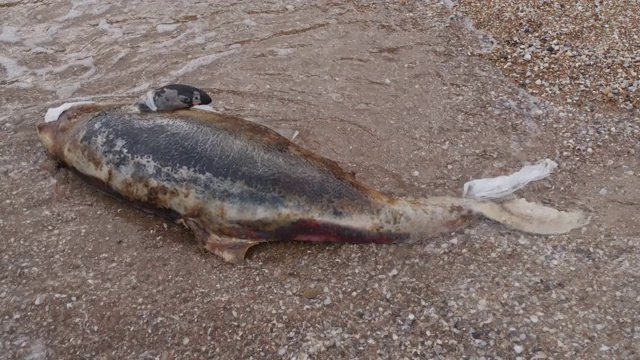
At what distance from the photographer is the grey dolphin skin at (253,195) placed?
4.55 meters

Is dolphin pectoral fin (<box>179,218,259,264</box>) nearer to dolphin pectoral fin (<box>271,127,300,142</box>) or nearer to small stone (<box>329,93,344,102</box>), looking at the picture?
dolphin pectoral fin (<box>271,127,300,142</box>)

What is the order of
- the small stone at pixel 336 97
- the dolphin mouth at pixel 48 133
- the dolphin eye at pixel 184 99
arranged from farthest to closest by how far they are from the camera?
the small stone at pixel 336 97 → the dolphin mouth at pixel 48 133 → the dolphin eye at pixel 184 99

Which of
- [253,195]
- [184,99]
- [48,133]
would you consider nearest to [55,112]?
[48,133]

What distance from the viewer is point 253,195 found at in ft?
14.9

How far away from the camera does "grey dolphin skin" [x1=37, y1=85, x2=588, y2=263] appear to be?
4.55 metres

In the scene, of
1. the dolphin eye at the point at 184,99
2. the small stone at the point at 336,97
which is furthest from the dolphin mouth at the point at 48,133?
the small stone at the point at 336,97

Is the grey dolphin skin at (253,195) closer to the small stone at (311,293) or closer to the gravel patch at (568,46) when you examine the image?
the small stone at (311,293)

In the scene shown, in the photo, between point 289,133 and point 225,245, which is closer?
point 225,245

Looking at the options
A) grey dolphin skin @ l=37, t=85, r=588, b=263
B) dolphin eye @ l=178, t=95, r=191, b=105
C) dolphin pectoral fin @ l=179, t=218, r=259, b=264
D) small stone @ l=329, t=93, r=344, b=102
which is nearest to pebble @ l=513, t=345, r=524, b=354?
grey dolphin skin @ l=37, t=85, r=588, b=263

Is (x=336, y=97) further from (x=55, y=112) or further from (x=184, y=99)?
(x=55, y=112)

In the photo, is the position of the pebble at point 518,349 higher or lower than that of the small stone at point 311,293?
higher

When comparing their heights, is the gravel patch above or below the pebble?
above

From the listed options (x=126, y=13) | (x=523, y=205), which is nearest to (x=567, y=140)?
(x=523, y=205)

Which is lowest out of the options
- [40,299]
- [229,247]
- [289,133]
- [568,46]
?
[40,299]
